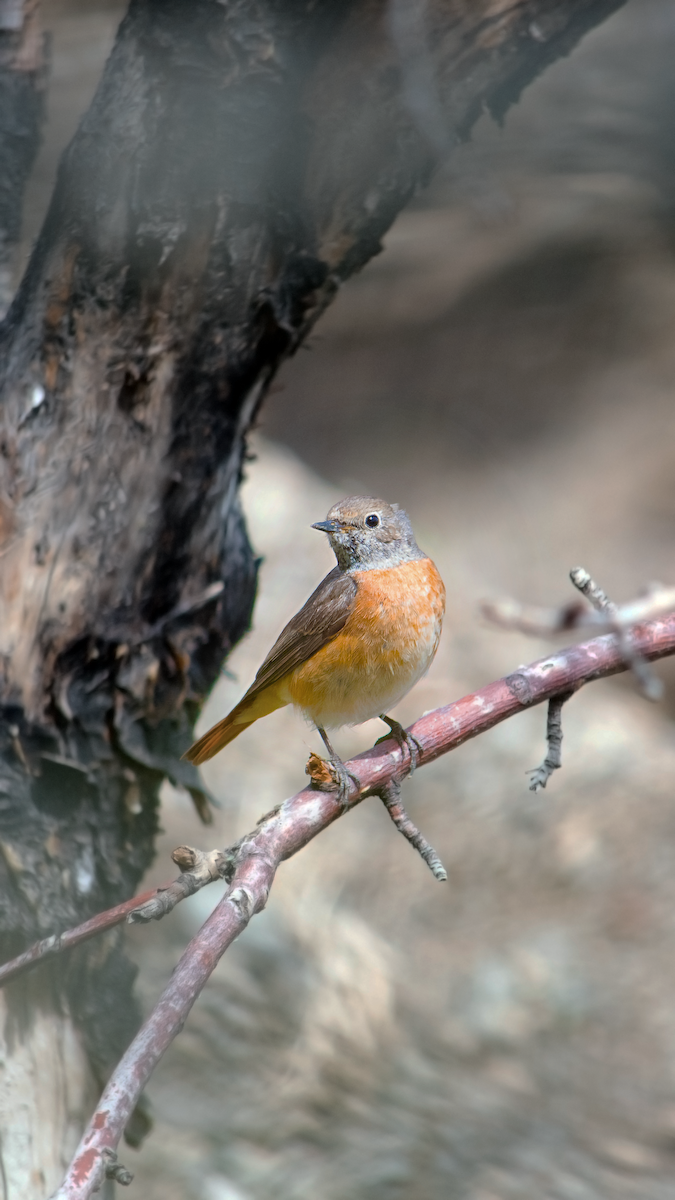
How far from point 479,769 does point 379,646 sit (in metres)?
3.60

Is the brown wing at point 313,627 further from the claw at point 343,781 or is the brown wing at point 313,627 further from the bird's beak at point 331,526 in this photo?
the claw at point 343,781

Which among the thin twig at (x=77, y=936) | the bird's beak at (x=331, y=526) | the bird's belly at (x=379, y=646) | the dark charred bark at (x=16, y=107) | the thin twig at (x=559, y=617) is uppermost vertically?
the dark charred bark at (x=16, y=107)

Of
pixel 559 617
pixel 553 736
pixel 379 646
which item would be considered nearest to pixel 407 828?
pixel 553 736

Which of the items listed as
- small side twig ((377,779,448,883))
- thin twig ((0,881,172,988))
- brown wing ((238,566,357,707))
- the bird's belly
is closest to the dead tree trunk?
brown wing ((238,566,357,707))

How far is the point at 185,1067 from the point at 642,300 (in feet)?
16.6

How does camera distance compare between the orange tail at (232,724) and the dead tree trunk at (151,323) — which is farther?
the orange tail at (232,724)

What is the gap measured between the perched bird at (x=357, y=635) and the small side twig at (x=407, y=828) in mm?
217

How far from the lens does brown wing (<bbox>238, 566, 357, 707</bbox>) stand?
2.27m

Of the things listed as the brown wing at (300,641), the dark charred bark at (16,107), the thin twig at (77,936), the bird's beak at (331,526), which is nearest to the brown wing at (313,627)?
the brown wing at (300,641)

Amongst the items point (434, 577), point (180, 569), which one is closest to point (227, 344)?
point (180, 569)

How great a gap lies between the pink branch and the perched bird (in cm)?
20

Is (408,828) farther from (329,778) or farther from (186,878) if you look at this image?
(186,878)

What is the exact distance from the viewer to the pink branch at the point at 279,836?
1150mm

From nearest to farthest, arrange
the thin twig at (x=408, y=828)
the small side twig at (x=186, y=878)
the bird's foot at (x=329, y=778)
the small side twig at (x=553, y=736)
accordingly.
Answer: the small side twig at (x=186, y=878) < the thin twig at (x=408, y=828) < the bird's foot at (x=329, y=778) < the small side twig at (x=553, y=736)
